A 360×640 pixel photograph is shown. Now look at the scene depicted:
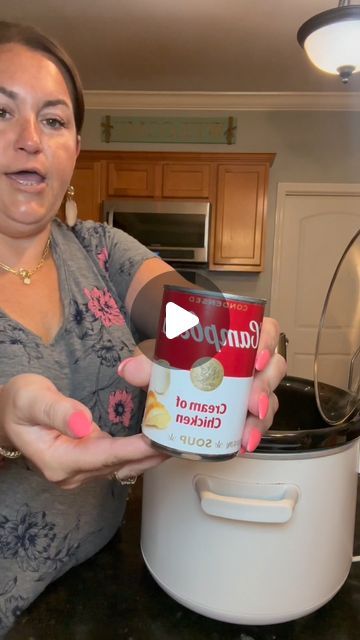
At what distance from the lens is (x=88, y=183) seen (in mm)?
3275

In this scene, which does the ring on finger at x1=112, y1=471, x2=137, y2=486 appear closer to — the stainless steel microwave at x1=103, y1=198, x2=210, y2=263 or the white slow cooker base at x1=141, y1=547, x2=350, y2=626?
the white slow cooker base at x1=141, y1=547, x2=350, y2=626

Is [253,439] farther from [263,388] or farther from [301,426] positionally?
[301,426]

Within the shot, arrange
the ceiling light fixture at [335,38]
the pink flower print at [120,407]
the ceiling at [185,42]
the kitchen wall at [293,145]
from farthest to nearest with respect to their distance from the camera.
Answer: the kitchen wall at [293,145], the ceiling at [185,42], the ceiling light fixture at [335,38], the pink flower print at [120,407]

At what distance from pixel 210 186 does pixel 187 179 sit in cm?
16

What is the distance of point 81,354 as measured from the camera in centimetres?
67

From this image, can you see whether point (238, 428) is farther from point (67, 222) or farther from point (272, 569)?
point (67, 222)

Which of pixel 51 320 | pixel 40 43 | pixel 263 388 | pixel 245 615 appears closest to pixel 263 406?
pixel 263 388

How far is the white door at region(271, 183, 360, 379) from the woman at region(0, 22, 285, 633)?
289cm

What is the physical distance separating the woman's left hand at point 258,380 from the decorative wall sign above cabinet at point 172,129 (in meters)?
3.17

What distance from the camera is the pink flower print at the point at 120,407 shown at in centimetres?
70

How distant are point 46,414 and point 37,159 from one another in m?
0.37

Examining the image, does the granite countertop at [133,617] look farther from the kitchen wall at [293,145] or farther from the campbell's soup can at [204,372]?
the kitchen wall at [293,145]

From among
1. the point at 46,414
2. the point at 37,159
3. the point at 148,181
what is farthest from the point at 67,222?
the point at 148,181

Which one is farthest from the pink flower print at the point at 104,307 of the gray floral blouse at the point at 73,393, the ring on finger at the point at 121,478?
the ring on finger at the point at 121,478
